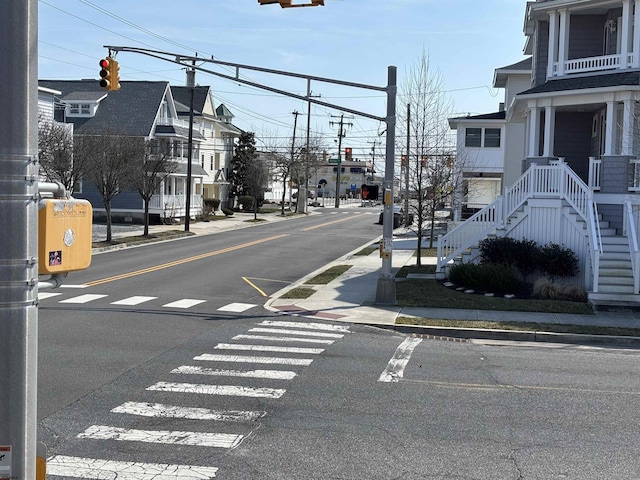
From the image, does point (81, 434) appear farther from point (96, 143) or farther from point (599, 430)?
point (96, 143)

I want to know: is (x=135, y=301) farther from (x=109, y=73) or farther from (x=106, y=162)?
(x=106, y=162)

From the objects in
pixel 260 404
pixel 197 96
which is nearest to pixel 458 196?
pixel 260 404

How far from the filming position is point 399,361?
12.5 m

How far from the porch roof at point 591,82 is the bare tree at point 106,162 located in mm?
20195

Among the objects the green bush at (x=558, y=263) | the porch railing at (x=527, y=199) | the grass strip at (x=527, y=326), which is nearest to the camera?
the grass strip at (x=527, y=326)

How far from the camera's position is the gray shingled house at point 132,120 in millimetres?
52125

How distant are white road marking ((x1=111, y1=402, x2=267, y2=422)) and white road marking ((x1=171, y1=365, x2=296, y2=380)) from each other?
1.82 metres

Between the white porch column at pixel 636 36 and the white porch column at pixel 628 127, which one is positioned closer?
the white porch column at pixel 628 127

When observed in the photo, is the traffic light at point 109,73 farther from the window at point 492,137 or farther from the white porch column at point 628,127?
the window at point 492,137

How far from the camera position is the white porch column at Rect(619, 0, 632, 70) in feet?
77.5

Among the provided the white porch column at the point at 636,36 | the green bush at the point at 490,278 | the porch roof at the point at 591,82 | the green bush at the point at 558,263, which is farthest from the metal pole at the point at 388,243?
the white porch column at the point at 636,36

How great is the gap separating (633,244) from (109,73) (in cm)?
1443

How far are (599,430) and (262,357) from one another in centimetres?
561

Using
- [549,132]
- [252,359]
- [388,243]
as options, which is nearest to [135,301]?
[388,243]
